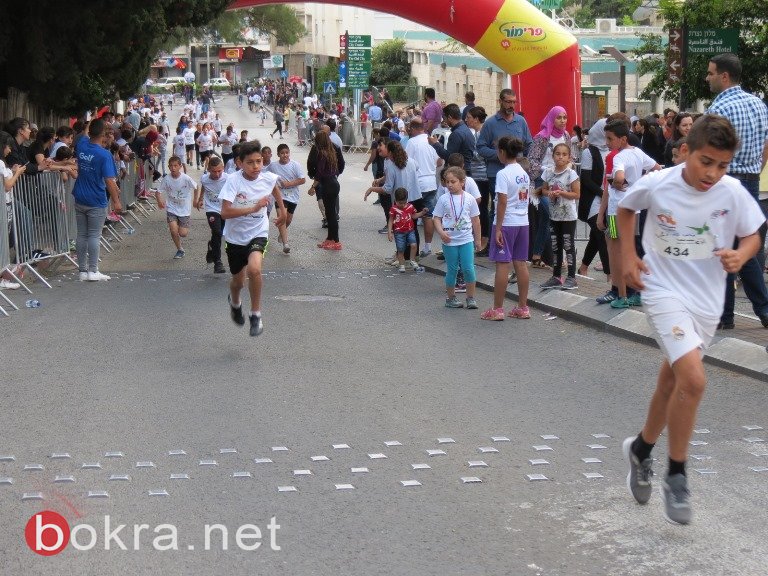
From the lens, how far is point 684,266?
19.1 ft

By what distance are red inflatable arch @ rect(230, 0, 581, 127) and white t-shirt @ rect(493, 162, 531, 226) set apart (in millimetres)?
10366

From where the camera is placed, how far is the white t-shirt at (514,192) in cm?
1197

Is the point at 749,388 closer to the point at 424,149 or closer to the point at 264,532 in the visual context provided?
the point at 264,532

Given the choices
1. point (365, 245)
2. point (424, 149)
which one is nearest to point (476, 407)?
Result: point (424, 149)

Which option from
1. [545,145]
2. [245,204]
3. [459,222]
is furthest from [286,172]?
[245,204]

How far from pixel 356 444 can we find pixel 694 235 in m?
2.44

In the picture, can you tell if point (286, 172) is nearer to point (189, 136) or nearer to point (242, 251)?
point (242, 251)

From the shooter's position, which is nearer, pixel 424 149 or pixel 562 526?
pixel 562 526

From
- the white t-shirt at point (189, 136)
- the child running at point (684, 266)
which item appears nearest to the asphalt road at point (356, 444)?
the child running at point (684, 266)

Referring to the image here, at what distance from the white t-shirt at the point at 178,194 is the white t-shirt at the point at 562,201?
6.31 metres

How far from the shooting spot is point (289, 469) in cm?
674

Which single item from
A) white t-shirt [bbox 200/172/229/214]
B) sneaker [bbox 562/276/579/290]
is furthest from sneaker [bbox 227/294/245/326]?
white t-shirt [bbox 200/172/229/214]

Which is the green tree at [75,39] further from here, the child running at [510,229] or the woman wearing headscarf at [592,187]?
the child running at [510,229]

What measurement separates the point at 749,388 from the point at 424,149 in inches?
372
